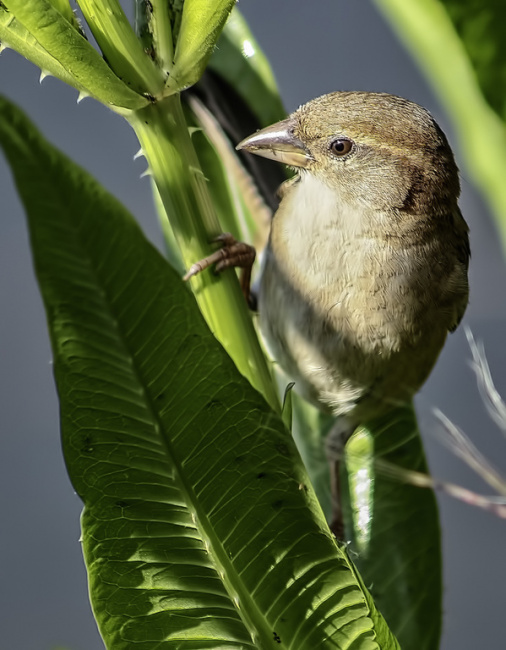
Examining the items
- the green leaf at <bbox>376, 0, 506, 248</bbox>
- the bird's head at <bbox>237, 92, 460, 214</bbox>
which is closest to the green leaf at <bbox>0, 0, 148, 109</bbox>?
the green leaf at <bbox>376, 0, 506, 248</bbox>

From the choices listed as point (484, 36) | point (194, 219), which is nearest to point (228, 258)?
point (194, 219)

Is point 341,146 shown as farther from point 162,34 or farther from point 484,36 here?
point 162,34

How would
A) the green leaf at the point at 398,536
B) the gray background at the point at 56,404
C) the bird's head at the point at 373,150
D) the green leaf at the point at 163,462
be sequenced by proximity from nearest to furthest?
1. the green leaf at the point at 163,462
2. the green leaf at the point at 398,536
3. the bird's head at the point at 373,150
4. the gray background at the point at 56,404

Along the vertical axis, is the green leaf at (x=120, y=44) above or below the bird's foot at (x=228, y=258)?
above

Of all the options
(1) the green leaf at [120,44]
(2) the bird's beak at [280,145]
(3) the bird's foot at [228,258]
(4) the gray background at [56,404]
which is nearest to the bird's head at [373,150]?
(2) the bird's beak at [280,145]

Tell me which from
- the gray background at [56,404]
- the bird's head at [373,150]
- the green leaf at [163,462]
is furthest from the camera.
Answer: the gray background at [56,404]

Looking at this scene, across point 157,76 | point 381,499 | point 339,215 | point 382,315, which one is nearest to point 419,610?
point 381,499

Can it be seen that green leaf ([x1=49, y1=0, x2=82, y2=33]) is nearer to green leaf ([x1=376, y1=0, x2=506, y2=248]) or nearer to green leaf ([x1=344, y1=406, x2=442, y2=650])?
green leaf ([x1=376, y1=0, x2=506, y2=248])

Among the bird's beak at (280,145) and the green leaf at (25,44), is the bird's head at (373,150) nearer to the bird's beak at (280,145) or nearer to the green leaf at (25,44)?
the bird's beak at (280,145)
